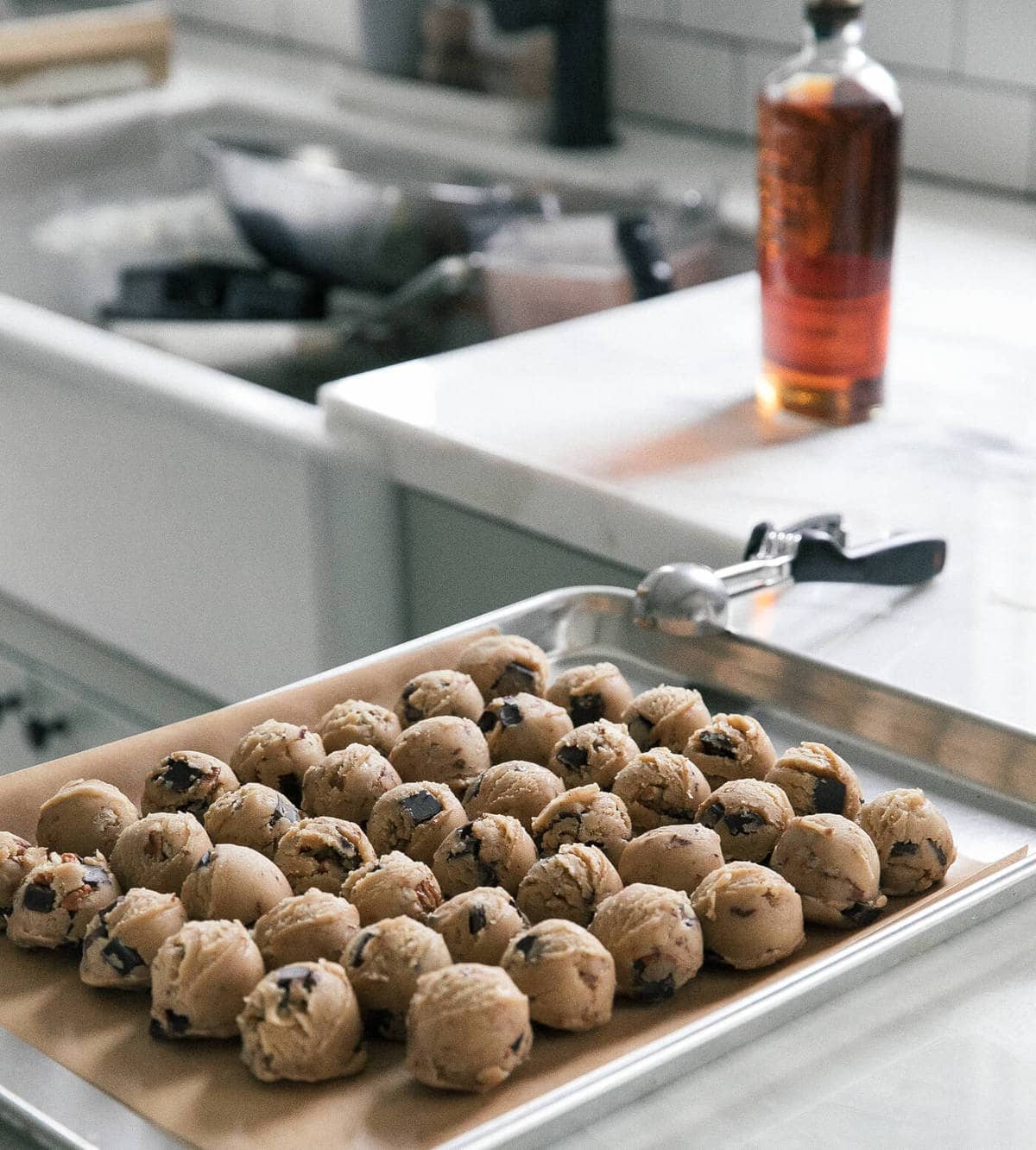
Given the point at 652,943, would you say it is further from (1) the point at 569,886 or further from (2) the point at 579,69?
(2) the point at 579,69

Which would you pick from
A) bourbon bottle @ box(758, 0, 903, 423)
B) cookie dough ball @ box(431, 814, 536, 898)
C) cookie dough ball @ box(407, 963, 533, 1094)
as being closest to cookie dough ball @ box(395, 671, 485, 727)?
cookie dough ball @ box(431, 814, 536, 898)

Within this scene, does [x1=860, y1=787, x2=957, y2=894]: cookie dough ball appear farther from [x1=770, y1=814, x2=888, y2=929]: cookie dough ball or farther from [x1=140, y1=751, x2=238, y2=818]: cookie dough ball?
[x1=140, y1=751, x2=238, y2=818]: cookie dough ball

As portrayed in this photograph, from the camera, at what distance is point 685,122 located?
6.07 ft

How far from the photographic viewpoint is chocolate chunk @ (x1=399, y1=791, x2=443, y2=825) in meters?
0.68

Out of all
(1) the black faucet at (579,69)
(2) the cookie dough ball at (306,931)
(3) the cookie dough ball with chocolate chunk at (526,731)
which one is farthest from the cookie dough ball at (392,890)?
(1) the black faucet at (579,69)

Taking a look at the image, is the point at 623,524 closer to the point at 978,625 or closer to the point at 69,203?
the point at 978,625

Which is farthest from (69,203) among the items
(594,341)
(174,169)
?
Answer: (594,341)

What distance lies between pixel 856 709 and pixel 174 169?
135 centimetres

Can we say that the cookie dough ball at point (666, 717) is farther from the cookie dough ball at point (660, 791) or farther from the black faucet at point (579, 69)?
the black faucet at point (579, 69)

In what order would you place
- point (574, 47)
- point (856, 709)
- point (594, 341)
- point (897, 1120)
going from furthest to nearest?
point (574, 47) → point (594, 341) → point (856, 709) → point (897, 1120)

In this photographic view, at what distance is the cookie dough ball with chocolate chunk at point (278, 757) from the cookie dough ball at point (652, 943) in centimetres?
16

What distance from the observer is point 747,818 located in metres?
0.67

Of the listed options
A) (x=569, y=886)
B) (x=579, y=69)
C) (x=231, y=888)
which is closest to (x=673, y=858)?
(x=569, y=886)

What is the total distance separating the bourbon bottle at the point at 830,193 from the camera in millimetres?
1045
